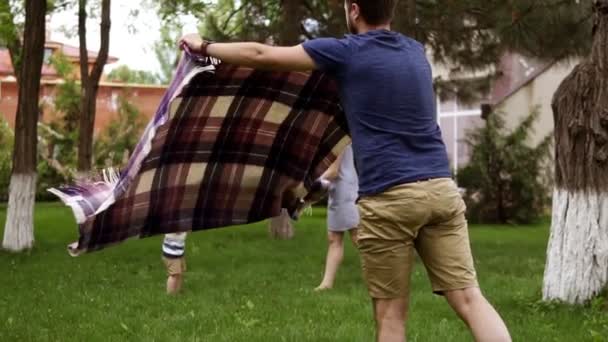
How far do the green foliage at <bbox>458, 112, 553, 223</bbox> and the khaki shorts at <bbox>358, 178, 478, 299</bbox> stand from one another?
16.1m

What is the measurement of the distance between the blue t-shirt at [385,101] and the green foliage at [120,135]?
2700cm

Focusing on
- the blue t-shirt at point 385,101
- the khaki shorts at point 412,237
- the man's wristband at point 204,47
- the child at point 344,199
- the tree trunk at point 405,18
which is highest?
the tree trunk at point 405,18

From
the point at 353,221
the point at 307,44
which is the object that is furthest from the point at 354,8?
the point at 353,221

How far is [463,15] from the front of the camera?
12.7 metres

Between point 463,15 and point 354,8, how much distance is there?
29.9 ft

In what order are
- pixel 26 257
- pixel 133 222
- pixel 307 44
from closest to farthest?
pixel 307 44 → pixel 133 222 → pixel 26 257

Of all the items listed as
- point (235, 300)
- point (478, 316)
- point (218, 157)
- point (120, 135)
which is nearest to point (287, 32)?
point (235, 300)

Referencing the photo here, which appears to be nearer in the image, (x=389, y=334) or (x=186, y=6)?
(x=389, y=334)

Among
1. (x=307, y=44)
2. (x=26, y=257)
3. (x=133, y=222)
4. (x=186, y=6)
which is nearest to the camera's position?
(x=307, y=44)

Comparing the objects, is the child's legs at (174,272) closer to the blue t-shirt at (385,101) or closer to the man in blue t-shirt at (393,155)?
the man in blue t-shirt at (393,155)

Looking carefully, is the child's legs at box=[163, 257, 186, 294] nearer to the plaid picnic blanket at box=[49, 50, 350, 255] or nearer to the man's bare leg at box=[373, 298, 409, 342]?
the plaid picnic blanket at box=[49, 50, 350, 255]

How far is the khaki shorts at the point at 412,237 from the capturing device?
386cm

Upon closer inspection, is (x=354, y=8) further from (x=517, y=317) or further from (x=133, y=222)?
(x=517, y=317)

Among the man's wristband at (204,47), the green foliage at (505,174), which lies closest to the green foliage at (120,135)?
the green foliage at (505,174)
